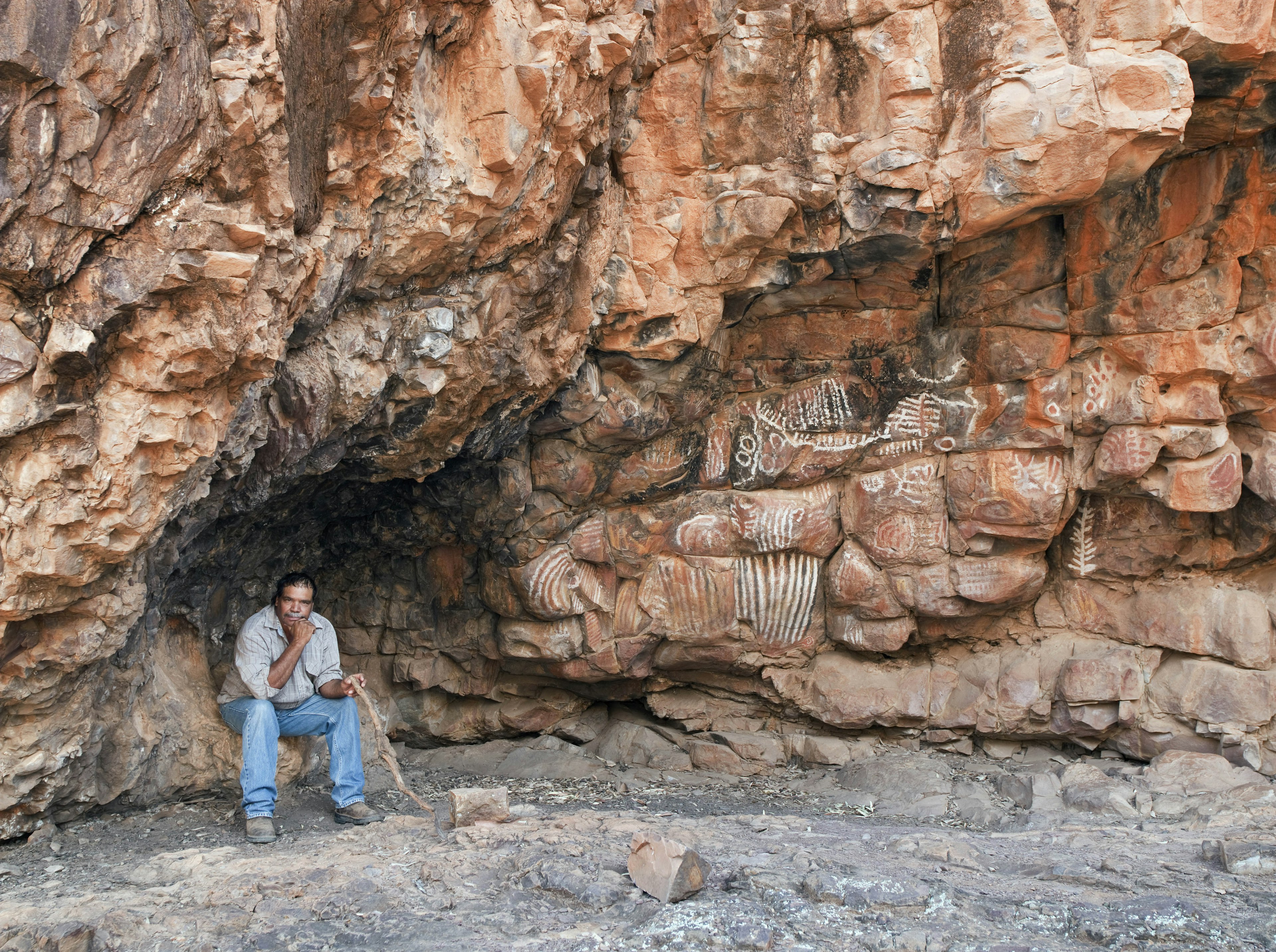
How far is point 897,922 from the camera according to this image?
3.19 meters

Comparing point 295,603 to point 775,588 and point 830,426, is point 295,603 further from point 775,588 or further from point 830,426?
point 830,426

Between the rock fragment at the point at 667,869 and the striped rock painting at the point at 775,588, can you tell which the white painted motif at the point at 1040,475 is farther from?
the rock fragment at the point at 667,869

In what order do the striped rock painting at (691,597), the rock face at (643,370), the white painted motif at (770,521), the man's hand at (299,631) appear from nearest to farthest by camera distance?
the rock face at (643,370)
the man's hand at (299,631)
the white painted motif at (770,521)
the striped rock painting at (691,597)

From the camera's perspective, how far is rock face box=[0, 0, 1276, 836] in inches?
126

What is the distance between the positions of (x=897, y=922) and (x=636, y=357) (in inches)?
118

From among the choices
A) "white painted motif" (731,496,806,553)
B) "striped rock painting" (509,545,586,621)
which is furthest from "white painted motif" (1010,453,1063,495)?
"striped rock painting" (509,545,586,621)

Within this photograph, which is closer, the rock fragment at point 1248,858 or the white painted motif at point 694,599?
the rock fragment at point 1248,858

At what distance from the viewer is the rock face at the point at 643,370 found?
319 centimetres

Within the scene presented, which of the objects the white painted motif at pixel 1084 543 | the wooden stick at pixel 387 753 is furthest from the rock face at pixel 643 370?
the wooden stick at pixel 387 753

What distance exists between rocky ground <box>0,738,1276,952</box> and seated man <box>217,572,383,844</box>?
25 cm

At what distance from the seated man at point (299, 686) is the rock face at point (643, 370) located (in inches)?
17.0

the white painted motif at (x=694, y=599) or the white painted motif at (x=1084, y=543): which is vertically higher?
the white painted motif at (x=1084, y=543)

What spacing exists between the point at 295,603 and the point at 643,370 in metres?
2.11

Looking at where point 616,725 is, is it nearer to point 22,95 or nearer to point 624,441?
point 624,441
